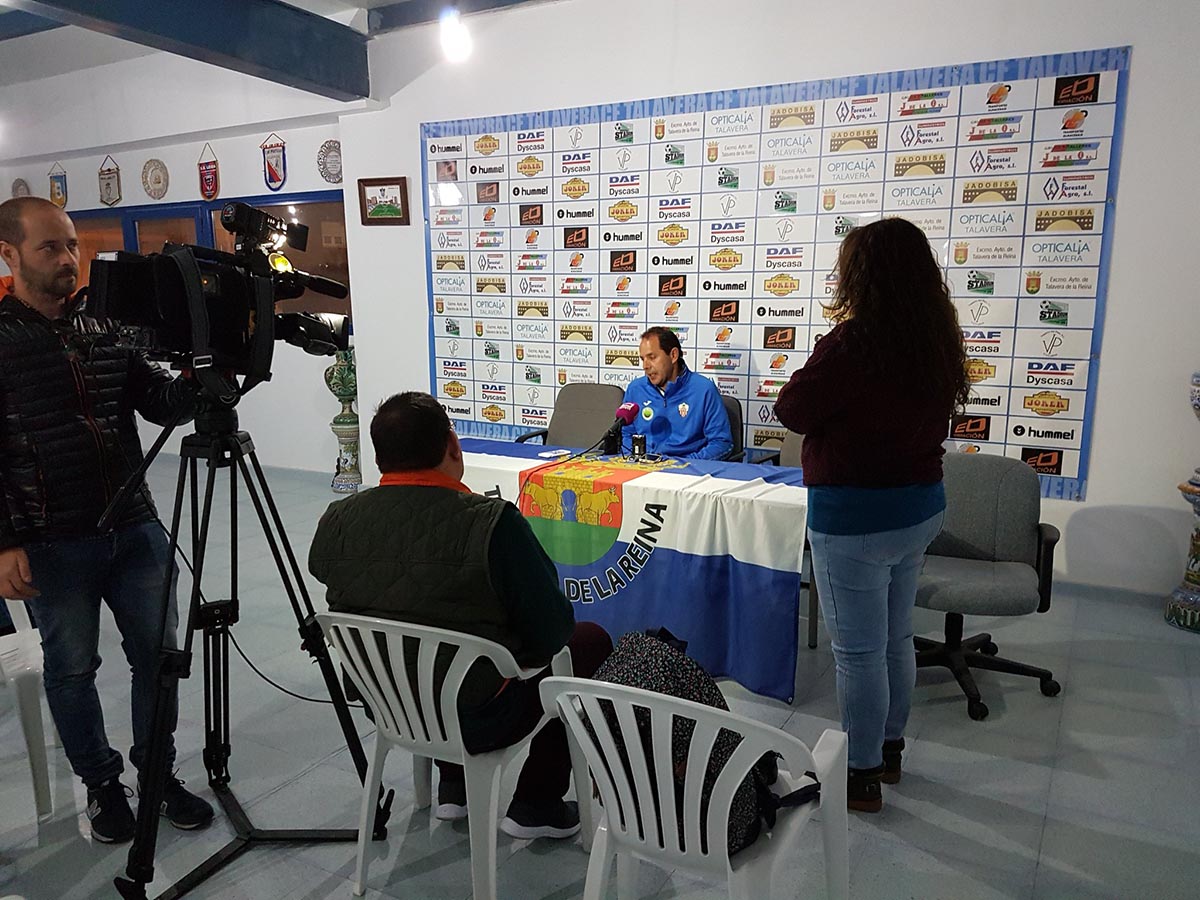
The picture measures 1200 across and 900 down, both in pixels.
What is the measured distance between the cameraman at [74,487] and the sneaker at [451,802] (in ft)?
1.95

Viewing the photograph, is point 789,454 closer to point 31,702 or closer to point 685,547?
point 685,547

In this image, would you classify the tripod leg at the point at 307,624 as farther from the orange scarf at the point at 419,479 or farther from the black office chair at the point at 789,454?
the black office chair at the point at 789,454

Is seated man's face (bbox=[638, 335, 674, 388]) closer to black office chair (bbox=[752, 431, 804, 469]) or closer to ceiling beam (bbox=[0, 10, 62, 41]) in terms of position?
black office chair (bbox=[752, 431, 804, 469])

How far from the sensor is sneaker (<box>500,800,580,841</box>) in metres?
2.01

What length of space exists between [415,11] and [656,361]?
273cm

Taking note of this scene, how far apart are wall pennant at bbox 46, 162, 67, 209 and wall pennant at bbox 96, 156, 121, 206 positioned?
46 cm

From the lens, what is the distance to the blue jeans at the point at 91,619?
74.8 inches

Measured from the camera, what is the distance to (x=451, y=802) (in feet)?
6.95

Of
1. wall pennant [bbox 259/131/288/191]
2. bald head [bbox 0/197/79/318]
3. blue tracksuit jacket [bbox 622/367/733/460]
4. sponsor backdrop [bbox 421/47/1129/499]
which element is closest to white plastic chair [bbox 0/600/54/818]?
bald head [bbox 0/197/79/318]

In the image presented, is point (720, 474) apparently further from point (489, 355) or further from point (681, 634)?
point (489, 355)

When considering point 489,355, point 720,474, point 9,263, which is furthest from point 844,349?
point 489,355

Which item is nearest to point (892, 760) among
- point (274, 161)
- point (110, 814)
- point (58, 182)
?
point (110, 814)

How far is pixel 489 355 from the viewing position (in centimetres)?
491

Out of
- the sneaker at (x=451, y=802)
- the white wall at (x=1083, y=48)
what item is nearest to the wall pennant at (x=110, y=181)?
the white wall at (x=1083, y=48)
